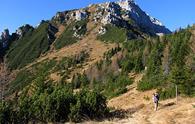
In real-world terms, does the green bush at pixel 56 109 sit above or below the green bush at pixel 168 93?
below

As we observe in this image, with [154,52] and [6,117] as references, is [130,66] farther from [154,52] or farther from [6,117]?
[6,117]

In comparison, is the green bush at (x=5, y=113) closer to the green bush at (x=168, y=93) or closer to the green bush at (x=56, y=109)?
the green bush at (x=56, y=109)

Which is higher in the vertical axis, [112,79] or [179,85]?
[112,79]

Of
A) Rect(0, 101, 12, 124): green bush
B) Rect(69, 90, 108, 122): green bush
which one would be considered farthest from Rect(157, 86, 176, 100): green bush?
Rect(0, 101, 12, 124): green bush

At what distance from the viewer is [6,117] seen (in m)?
36.2

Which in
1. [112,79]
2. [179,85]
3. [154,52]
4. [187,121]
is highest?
[154,52]

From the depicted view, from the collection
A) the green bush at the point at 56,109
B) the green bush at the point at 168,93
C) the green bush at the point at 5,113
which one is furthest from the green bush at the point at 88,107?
the green bush at the point at 168,93

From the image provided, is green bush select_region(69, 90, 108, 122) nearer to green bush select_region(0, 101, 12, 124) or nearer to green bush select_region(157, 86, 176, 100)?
green bush select_region(0, 101, 12, 124)

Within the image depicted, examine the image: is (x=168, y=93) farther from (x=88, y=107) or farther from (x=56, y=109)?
(x=56, y=109)

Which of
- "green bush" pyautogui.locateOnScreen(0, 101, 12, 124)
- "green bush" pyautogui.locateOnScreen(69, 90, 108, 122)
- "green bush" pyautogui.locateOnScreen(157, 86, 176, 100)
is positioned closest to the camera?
"green bush" pyautogui.locateOnScreen(0, 101, 12, 124)

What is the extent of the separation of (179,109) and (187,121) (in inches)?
194

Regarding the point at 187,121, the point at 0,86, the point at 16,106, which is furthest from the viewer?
the point at 0,86

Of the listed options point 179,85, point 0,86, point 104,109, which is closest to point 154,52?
point 0,86

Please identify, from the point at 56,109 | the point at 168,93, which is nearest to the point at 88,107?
the point at 56,109
